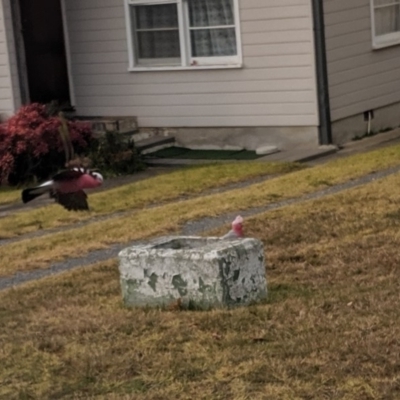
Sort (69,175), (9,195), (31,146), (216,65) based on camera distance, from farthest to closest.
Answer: (216,65) → (31,146) → (9,195) → (69,175)

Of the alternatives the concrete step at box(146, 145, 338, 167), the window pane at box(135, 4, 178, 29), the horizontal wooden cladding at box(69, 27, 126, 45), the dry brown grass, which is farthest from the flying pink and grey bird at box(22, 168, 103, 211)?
the horizontal wooden cladding at box(69, 27, 126, 45)

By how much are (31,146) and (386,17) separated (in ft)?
18.4

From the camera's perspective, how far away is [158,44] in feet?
55.4

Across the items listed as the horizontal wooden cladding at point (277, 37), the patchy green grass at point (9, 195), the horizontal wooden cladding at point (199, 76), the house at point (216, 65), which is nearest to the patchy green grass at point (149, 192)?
the patchy green grass at point (9, 195)

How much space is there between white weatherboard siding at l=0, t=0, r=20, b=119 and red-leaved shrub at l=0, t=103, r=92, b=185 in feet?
3.97

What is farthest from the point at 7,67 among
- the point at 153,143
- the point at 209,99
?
the point at 209,99

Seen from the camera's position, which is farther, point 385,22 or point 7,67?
point 385,22

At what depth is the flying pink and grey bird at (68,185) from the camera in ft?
21.9

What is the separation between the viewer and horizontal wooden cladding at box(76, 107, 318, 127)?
15633mm

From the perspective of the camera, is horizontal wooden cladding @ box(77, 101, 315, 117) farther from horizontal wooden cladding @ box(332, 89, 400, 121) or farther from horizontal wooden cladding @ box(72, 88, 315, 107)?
horizontal wooden cladding @ box(332, 89, 400, 121)

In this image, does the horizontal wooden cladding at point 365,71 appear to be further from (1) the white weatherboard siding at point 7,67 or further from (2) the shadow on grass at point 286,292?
(2) the shadow on grass at point 286,292

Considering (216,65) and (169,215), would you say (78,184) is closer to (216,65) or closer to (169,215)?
(169,215)

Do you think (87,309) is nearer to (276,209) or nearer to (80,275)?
(80,275)

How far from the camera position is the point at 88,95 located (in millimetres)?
17438
